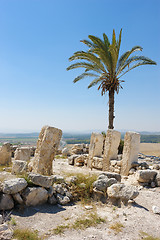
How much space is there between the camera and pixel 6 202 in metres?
3.92

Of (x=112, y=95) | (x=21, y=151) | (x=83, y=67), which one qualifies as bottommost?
(x=21, y=151)

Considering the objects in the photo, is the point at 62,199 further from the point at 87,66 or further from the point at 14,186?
the point at 87,66

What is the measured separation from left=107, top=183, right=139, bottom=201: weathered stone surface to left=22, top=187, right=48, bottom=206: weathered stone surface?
63.6 inches

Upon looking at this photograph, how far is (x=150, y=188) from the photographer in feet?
20.6

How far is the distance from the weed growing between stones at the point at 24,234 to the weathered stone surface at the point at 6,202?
834 millimetres

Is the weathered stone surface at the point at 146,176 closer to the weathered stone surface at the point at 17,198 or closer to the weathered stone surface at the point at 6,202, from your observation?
the weathered stone surface at the point at 17,198

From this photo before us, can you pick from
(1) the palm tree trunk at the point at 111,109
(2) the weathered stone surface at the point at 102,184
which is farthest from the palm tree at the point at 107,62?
(2) the weathered stone surface at the point at 102,184

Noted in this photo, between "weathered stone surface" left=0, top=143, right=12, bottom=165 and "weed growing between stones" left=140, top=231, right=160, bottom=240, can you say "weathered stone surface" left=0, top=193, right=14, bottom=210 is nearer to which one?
"weed growing between stones" left=140, top=231, right=160, bottom=240

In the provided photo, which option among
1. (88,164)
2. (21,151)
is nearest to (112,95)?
(88,164)

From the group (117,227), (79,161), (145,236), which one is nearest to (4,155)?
(79,161)

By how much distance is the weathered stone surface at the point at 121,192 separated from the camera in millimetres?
4617

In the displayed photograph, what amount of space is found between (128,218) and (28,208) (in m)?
2.18

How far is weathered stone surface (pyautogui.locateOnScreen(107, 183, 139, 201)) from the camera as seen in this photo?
462cm

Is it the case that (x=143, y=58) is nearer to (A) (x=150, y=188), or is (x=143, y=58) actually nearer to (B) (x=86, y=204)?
(A) (x=150, y=188)
